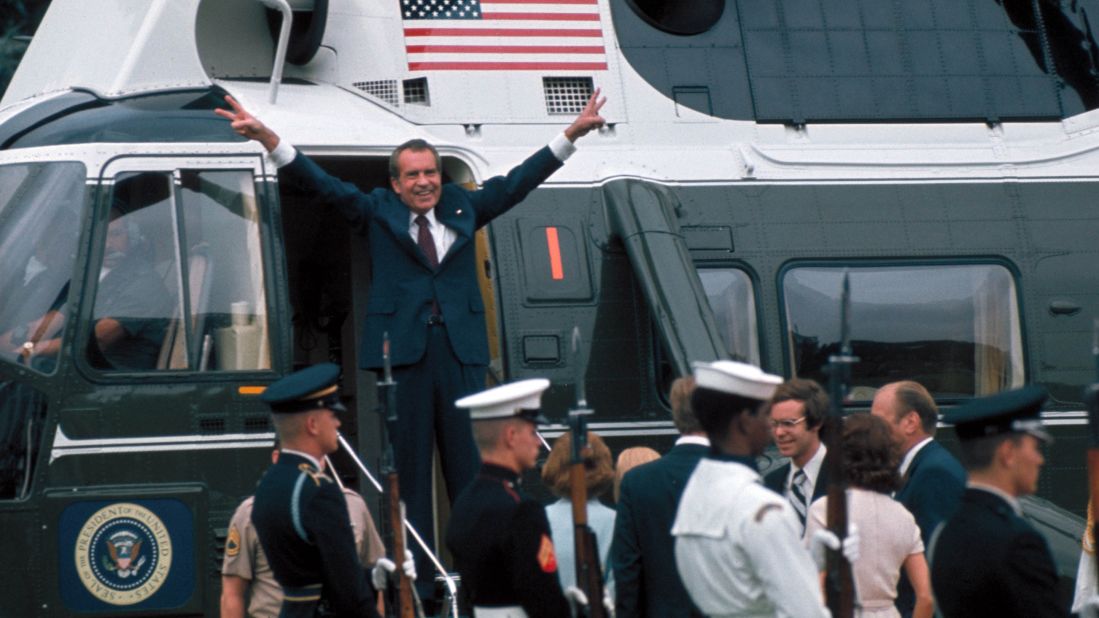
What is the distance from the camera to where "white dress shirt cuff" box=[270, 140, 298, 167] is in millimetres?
7383

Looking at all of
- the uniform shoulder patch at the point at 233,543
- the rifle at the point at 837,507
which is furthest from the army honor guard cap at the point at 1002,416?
the uniform shoulder patch at the point at 233,543

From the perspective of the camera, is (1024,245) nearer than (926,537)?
No

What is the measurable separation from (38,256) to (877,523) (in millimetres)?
3978

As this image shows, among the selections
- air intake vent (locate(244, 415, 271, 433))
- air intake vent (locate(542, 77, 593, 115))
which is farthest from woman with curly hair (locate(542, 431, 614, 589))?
air intake vent (locate(542, 77, 593, 115))

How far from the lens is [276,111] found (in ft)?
27.2

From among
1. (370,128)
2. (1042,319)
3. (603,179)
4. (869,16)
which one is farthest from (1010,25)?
(370,128)

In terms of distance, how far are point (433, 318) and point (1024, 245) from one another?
3.45 m

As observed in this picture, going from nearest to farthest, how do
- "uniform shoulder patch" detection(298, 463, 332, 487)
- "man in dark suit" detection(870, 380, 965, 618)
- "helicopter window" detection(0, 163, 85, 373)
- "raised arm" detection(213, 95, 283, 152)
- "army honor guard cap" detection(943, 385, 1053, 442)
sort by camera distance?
"army honor guard cap" detection(943, 385, 1053, 442), "uniform shoulder patch" detection(298, 463, 332, 487), "man in dark suit" detection(870, 380, 965, 618), "raised arm" detection(213, 95, 283, 152), "helicopter window" detection(0, 163, 85, 373)

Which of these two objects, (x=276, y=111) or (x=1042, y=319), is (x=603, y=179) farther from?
(x=1042, y=319)

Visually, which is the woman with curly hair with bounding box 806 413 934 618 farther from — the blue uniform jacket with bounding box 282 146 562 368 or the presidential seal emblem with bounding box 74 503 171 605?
the presidential seal emblem with bounding box 74 503 171 605

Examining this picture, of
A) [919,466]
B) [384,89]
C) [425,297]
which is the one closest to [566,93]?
[384,89]

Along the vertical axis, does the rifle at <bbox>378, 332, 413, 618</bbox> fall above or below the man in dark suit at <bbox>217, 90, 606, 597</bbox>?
below

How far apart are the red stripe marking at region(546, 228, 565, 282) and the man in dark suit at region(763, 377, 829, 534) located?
5.60 ft

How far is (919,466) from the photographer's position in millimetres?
6844
